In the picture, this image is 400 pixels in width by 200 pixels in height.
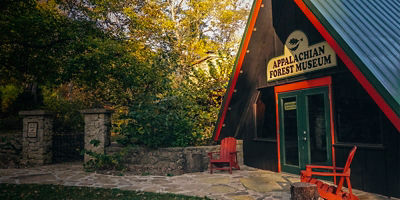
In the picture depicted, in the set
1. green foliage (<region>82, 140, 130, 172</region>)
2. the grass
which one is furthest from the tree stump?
green foliage (<region>82, 140, 130, 172</region>)

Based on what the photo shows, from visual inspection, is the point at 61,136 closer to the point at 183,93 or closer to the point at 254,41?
the point at 183,93

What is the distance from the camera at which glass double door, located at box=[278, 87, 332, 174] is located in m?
6.69

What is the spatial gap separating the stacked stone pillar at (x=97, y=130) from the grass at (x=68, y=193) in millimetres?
2518

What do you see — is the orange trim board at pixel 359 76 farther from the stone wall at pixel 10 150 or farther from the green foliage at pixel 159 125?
the stone wall at pixel 10 150

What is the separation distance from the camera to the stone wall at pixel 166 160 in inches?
332

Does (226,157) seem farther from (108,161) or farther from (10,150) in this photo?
(10,150)

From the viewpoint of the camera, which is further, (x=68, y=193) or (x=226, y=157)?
(x=226, y=157)

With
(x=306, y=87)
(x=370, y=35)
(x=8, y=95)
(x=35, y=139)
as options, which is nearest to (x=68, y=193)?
(x=35, y=139)

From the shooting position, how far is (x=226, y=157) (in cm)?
844

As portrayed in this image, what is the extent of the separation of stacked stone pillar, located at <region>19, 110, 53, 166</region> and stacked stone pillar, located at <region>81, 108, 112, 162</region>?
2102 millimetres

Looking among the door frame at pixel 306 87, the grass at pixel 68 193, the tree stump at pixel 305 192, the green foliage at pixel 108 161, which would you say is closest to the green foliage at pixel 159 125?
the green foliage at pixel 108 161

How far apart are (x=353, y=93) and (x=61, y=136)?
A: 9.94 meters

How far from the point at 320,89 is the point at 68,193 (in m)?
5.95

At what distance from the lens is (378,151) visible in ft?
18.1
